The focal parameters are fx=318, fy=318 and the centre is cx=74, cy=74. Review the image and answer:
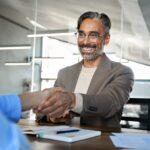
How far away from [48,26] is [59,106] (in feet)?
19.7

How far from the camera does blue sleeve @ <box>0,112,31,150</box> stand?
0.27 metres

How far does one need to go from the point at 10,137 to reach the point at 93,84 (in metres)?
1.66

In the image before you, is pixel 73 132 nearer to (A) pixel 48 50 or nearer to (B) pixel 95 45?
(B) pixel 95 45

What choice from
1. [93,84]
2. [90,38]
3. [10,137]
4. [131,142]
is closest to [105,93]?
[93,84]

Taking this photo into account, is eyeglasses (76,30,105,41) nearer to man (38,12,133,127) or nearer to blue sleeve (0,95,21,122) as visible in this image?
man (38,12,133,127)

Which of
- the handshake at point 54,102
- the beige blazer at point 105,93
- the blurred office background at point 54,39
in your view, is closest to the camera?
the handshake at point 54,102

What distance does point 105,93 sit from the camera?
1743 millimetres

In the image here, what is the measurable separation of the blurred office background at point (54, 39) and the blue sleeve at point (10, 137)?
14.9 ft

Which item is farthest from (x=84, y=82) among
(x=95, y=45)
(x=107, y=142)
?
(x=107, y=142)

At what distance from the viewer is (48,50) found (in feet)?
24.1

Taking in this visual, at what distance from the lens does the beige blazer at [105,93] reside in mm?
1640

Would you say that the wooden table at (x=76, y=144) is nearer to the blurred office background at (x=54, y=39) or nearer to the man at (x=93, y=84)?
the man at (x=93, y=84)

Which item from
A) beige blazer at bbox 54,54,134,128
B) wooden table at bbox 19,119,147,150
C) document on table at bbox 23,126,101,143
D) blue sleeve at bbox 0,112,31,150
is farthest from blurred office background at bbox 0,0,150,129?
blue sleeve at bbox 0,112,31,150

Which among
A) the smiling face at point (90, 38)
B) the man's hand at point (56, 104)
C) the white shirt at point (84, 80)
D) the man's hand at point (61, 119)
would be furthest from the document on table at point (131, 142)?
the smiling face at point (90, 38)
